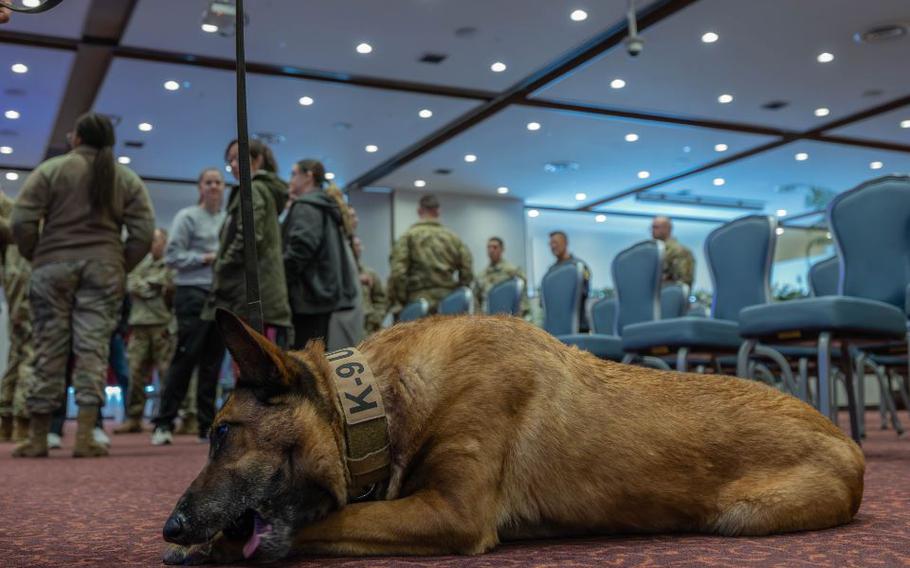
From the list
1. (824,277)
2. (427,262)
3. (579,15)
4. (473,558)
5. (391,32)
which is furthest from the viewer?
(391,32)

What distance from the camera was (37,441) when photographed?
417 cm

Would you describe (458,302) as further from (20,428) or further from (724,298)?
(20,428)

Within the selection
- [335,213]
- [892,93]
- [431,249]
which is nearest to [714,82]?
[892,93]

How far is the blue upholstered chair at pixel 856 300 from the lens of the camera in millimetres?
3117

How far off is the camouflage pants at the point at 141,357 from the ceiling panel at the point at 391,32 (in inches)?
120

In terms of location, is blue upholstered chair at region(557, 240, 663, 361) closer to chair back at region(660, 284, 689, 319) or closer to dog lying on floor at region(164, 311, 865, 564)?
chair back at region(660, 284, 689, 319)

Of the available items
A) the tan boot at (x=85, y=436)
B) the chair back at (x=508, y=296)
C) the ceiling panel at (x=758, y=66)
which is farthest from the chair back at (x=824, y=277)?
the tan boot at (x=85, y=436)

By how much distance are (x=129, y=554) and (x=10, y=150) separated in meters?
12.4

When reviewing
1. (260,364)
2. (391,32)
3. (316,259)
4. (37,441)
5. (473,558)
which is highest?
(391,32)

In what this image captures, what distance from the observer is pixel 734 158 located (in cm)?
1367

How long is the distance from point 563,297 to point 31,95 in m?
7.56

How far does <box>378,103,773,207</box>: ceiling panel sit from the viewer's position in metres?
11.7

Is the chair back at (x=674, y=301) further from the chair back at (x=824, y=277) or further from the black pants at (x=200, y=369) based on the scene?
the black pants at (x=200, y=369)

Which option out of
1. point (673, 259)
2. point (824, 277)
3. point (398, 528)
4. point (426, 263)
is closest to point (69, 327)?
point (398, 528)
